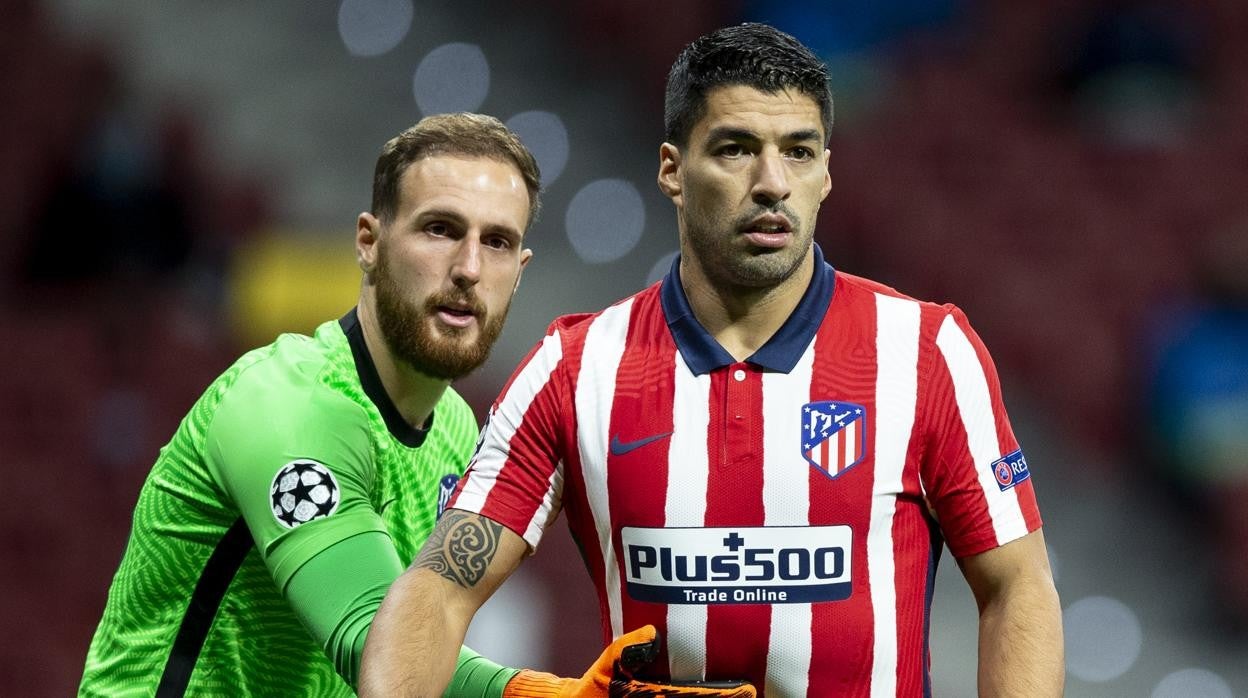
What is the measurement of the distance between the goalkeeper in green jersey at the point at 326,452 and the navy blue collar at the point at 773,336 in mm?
531

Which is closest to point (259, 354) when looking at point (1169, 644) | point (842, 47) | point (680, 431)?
point (680, 431)

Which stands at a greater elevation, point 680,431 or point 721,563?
point 680,431

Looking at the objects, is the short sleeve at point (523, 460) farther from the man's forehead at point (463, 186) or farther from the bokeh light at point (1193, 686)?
the bokeh light at point (1193, 686)

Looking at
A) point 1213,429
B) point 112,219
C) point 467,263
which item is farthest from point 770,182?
point 112,219

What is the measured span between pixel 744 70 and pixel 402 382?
91cm

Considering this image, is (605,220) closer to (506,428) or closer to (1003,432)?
A: (506,428)

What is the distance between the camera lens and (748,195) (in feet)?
7.20

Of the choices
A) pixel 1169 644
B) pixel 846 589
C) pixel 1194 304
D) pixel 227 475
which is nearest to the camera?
pixel 846 589

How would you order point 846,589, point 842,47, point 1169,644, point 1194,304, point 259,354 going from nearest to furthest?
point 846,589
point 259,354
point 1169,644
point 1194,304
point 842,47

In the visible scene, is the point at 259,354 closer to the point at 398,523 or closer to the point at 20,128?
the point at 398,523

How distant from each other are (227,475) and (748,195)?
1024 millimetres

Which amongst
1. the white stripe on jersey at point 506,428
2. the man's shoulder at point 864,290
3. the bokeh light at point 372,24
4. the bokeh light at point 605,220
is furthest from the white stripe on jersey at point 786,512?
the bokeh light at point 372,24

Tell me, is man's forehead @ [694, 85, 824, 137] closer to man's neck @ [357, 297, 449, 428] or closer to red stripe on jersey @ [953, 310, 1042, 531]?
red stripe on jersey @ [953, 310, 1042, 531]

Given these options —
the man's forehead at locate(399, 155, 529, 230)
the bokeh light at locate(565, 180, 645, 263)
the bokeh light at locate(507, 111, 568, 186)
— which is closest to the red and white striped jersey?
the man's forehead at locate(399, 155, 529, 230)
